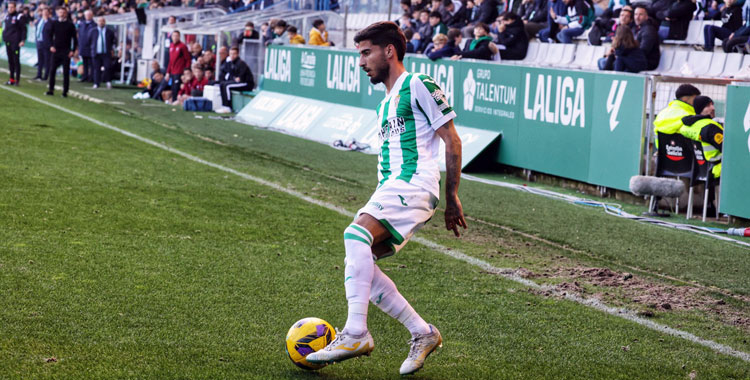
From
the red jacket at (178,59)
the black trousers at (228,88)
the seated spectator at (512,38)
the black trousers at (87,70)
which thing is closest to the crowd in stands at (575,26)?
the seated spectator at (512,38)

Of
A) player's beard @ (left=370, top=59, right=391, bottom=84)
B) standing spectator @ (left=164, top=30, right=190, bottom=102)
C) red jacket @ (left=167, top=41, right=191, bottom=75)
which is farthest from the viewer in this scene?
red jacket @ (left=167, top=41, right=191, bottom=75)

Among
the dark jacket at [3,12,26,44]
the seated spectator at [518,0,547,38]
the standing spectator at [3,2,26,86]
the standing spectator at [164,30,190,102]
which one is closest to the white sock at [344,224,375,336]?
the seated spectator at [518,0,547,38]

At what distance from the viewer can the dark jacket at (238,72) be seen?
2166 centimetres

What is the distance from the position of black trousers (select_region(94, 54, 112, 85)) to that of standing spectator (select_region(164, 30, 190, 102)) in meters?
3.25

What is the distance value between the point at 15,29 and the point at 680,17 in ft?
58.7

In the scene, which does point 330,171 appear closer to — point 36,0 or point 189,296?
point 189,296

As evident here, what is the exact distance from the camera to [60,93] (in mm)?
22688

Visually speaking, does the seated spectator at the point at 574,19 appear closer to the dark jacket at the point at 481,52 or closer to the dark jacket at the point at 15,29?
the dark jacket at the point at 481,52

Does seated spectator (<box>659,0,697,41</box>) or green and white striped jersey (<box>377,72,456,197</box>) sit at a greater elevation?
seated spectator (<box>659,0,697,41</box>)

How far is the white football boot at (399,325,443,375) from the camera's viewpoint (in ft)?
14.1

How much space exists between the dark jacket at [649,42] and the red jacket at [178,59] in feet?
43.0

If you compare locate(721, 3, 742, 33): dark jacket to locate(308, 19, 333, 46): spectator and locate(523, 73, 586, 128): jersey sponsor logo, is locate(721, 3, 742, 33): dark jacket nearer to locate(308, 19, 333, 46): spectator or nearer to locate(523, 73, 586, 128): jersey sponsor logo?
locate(523, 73, 586, 128): jersey sponsor logo

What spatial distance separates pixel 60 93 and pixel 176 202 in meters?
15.2

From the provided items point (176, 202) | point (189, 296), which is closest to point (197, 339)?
point (189, 296)
